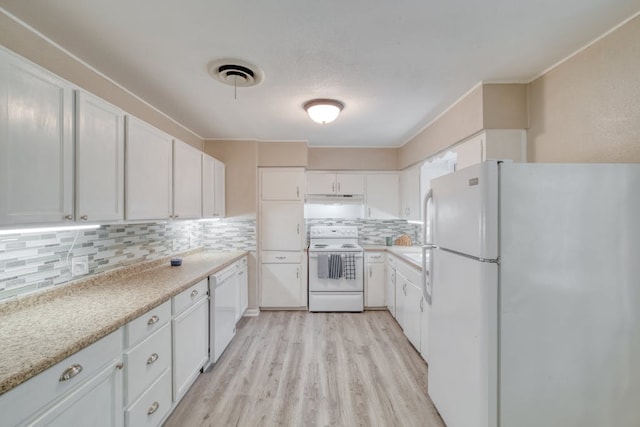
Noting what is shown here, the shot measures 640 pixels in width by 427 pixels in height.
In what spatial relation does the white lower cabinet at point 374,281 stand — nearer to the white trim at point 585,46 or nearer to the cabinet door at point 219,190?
the cabinet door at point 219,190

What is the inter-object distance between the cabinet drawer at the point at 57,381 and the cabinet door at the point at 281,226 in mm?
2448

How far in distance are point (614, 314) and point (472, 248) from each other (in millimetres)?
663

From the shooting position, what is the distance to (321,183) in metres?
4.04

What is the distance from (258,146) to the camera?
3.68 m

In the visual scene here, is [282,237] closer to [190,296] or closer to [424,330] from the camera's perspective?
[190,296]

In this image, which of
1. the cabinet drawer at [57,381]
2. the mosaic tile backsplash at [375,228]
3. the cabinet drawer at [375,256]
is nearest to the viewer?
the cabinet drawer at [57,381]

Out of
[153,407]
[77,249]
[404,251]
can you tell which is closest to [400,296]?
[404,251]

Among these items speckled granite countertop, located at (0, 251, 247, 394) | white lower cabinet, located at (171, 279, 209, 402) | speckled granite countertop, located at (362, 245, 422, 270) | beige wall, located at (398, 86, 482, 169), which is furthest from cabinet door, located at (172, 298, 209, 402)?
beige wall, located at (398, 86, 482, 169)

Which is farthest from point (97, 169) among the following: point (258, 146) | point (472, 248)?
point (258, 146)

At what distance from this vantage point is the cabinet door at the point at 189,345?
184 centimetres

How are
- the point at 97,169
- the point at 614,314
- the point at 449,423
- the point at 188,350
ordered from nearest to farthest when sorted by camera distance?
the point at 614,314, the point at 97,169, the point at 449,423, the point at 188,350

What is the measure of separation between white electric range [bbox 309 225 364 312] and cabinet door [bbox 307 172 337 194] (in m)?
0.89

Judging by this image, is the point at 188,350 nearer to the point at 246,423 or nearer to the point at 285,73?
the point at 246,423

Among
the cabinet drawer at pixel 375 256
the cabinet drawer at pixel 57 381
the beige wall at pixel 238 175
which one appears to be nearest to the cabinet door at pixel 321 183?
the beige wall at pixel 238 175
